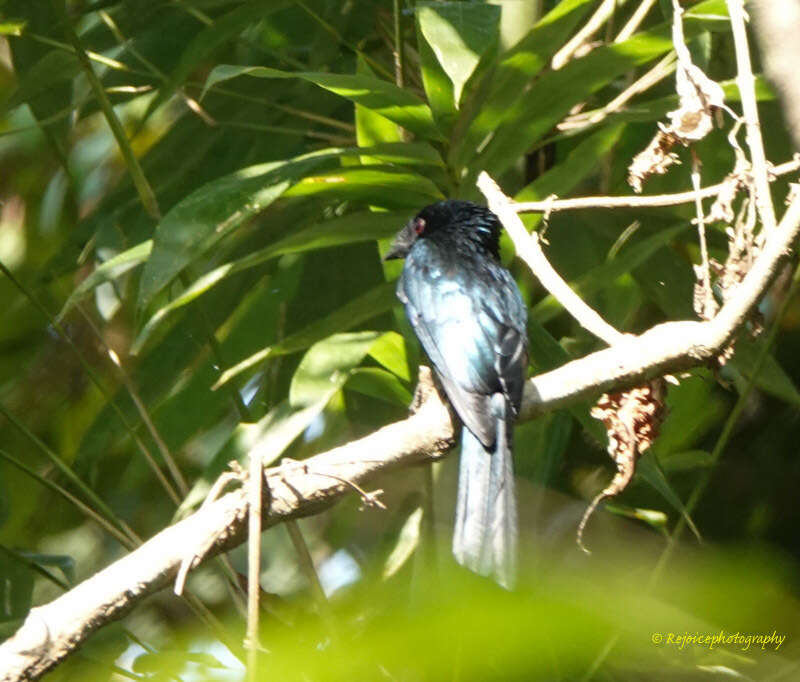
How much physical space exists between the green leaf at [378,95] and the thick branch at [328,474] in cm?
79

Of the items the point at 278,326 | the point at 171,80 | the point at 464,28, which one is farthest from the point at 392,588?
the point at 171,80

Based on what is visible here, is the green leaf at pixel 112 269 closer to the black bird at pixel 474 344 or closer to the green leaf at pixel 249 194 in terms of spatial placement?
the green leaf at pixel 249 194

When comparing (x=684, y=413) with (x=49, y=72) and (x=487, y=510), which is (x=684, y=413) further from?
(x=49, y=72)

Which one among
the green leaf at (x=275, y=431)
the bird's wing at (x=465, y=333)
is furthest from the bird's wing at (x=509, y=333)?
the green leaf at (x=275, y=431)

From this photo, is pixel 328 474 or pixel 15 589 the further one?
pixel 15 589

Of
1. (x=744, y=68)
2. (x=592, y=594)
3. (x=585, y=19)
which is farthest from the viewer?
(x=585, y=19)

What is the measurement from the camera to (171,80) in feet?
10.2

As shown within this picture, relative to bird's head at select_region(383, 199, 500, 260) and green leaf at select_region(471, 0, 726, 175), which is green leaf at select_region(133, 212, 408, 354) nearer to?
bird's head at select_region(383, 199, 500, 260)

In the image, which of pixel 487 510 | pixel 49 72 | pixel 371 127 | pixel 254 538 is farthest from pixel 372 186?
pixel 254 538

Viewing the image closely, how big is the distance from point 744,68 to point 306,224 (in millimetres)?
1463

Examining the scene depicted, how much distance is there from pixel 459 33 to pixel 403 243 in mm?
729

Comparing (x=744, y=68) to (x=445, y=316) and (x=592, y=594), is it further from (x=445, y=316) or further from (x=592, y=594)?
(x=592, y=594)

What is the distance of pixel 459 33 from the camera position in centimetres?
247

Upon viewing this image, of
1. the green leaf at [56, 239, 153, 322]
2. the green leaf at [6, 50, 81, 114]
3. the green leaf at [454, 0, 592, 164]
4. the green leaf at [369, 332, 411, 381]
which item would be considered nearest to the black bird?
the green leaf at [369, 332, 411, 381]
